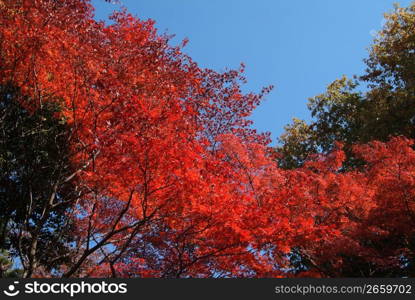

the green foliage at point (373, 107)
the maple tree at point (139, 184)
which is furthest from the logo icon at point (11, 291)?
the green foliage at point (373, 107)

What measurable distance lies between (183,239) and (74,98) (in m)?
5.17

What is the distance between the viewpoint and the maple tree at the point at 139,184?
10.3 meters

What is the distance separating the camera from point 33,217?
1351 cm

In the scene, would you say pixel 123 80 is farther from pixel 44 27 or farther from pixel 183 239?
pixel 183 239

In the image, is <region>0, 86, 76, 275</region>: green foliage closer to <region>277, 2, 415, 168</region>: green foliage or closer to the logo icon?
the logo icon

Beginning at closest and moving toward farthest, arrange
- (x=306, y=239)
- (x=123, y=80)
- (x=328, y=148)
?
(x=306, y=239), (x=123, y=80), (x=328, y=148)

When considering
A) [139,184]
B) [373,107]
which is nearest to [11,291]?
[139,184]

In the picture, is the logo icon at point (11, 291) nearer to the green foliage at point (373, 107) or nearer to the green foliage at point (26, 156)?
the green foliage at point (26, 156)

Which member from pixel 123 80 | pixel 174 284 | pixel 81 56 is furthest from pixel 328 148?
pixel 174 284

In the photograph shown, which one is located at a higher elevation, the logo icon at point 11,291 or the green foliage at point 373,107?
the green foliage at point 373,107

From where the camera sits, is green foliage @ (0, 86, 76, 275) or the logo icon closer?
the logo icon

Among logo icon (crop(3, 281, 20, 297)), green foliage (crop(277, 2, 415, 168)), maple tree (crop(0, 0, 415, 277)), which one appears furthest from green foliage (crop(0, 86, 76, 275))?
green foliage (crop(277, 2, 415, 168))

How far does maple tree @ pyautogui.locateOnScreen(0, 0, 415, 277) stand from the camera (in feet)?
33.9

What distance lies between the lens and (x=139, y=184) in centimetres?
1060
